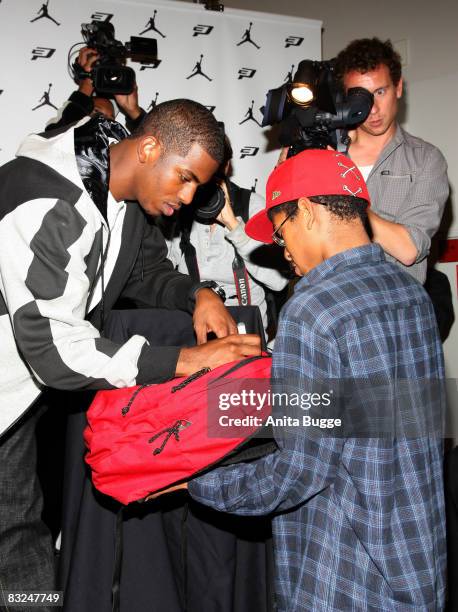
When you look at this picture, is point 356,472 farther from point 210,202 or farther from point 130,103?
point 130,103

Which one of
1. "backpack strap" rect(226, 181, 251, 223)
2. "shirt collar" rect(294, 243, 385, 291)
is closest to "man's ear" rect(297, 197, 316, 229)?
"shirt collar" rect(294, 243, 385, 291)

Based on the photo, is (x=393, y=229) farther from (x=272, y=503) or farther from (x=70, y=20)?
(x=70, y=20)

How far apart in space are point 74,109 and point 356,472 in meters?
1.94

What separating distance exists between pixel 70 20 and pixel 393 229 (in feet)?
5.72

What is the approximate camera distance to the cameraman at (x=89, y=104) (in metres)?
2.60

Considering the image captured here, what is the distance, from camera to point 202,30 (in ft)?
10.00

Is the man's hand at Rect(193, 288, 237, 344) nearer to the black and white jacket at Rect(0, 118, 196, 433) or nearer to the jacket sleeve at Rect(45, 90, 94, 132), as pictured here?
the black and white jacket at Rect(0, 118, 196, 433)

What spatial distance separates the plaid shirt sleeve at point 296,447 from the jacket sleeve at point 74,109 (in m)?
1.68

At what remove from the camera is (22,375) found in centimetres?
181

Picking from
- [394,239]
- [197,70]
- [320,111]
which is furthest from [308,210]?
[197,70]

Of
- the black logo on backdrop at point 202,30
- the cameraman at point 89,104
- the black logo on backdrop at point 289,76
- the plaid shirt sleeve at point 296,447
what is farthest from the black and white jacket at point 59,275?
the black logo on backdrop at point 289,76

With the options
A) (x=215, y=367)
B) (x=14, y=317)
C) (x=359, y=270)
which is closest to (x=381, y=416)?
(x=359, y=270)

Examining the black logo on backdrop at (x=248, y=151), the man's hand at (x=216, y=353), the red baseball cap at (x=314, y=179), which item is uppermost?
the black logo on backdrop at (x=248, y=151)

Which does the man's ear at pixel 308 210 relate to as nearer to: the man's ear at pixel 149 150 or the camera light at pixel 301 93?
the man's ear at pixel 149 150
